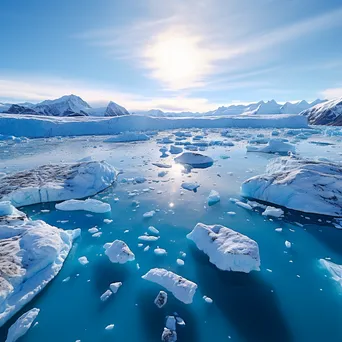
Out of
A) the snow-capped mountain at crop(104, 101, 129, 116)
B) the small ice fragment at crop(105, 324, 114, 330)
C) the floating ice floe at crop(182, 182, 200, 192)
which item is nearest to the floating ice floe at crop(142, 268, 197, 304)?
the small ice fragment at crop(105, 324, 114, 330)

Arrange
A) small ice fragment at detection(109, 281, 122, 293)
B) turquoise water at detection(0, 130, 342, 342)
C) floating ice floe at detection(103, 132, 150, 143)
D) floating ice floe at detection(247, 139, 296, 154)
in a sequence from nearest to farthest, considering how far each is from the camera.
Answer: turquoise water at detection(0, 130, 342, 342) < small ice fragment at detection(109, 281, 122, 293) < floating ice floe at detection(247, 139, 296, 154) < floating ice floe at detection(103, 132, 150, 143)

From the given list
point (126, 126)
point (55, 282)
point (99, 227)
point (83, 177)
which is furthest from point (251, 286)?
point (126, 126)

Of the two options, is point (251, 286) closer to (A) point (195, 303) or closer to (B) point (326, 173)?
(A) point (195, 303)

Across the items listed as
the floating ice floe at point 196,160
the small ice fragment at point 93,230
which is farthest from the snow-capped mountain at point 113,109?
the small ice fragment at point 93,230

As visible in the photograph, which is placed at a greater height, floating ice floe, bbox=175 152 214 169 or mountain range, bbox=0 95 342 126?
floating ice floe, bbox=175 152 214 169

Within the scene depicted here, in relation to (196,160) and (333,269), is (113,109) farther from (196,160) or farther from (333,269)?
(333,269)

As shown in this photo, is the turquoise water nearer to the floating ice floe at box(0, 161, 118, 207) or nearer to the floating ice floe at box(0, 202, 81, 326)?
the floating ice floe at box(0, 202, 81, 326)

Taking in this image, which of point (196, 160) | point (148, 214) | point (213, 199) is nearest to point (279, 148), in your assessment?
point (196, 160)
